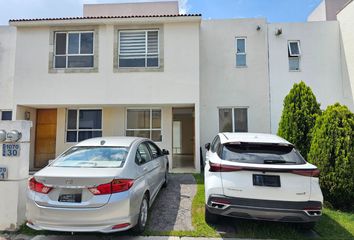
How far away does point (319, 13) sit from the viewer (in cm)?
1334

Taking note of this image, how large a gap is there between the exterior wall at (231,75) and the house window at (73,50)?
5.13m

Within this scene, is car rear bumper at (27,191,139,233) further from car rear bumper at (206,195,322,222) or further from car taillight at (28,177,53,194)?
car rear bumper at (206,195,322,222)

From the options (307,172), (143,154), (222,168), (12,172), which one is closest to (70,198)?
(143,154)

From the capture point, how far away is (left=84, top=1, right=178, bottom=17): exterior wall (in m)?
14.2

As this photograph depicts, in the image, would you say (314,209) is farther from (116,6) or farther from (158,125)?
(116,6)

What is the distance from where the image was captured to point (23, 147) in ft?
15.5

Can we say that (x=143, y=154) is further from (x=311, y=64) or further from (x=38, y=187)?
(x=311, y=64)

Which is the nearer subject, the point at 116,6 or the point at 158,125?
the point at 158,125

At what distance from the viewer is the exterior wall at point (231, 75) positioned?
35.7 feet

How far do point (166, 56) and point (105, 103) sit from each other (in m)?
3.15

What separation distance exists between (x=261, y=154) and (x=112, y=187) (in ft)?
8.75

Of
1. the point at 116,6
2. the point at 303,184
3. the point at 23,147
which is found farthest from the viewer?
the point at 116,6

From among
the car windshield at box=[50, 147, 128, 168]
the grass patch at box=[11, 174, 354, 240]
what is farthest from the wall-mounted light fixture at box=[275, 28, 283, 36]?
the car windshield at box=[50, 147, 128, 168]

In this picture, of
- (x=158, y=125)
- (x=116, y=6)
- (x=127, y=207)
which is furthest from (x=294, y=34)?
(x=127, y=207)
